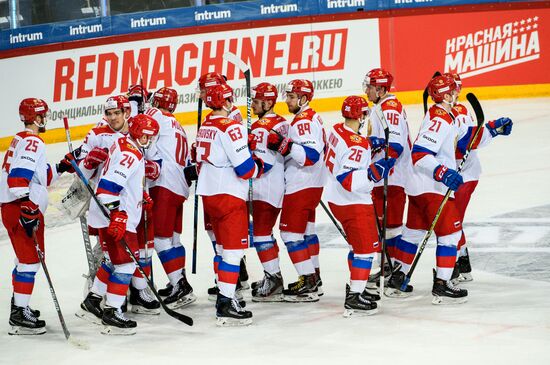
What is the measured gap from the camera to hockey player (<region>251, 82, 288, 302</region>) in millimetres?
7660

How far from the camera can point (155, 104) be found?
8117 mm

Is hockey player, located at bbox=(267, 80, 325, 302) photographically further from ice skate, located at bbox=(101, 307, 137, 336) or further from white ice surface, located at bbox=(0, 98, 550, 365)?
ice skate, located at bbox=(101, 307, 137, 336)

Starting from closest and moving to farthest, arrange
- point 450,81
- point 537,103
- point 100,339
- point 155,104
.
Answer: point 100,339
point 450,81
point 155,104
point 537,103

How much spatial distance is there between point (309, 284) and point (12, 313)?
2183mm

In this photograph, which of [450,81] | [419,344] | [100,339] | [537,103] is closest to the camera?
[419,344]

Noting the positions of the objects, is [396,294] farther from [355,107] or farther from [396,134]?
[355,107]

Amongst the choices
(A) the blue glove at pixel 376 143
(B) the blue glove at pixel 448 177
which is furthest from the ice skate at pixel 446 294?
(A) the blue glove at pixel 376 143

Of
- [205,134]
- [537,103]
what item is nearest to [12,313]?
[205,134]

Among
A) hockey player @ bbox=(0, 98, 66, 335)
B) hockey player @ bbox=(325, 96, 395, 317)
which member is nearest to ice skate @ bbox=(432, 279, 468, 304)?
hockey player @ bbox=(325, 96, 395, 317)

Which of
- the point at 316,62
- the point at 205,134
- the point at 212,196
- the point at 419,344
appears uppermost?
the point at 316,62

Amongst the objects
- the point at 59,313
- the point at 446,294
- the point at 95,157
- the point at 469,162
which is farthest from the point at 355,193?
the point at 59,313

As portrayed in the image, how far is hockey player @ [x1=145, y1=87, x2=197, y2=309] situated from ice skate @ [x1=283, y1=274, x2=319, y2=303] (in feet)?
2.50

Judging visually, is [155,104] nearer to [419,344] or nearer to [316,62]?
[419,344]

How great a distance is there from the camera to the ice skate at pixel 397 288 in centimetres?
781
